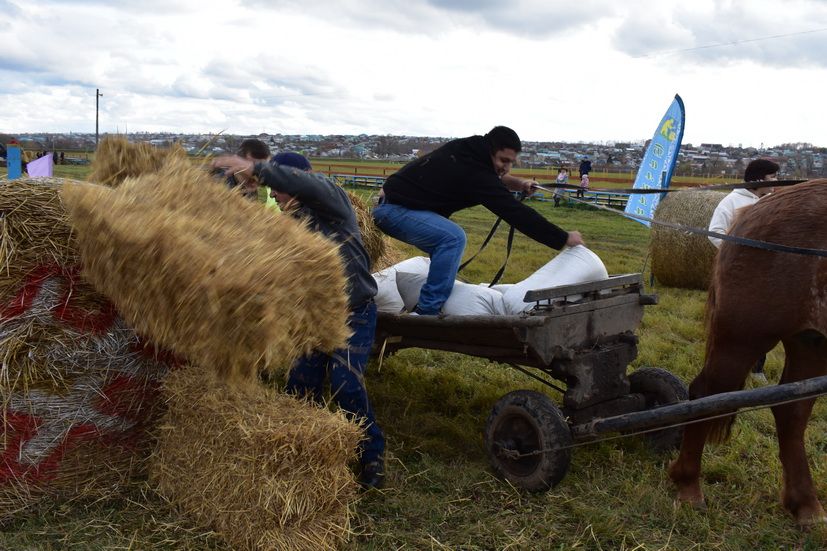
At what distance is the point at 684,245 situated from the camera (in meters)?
10.2

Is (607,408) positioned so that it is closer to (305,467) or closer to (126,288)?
(305,467)

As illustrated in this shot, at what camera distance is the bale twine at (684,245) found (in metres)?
10.1

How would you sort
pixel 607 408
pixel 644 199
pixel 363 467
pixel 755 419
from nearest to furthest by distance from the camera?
pixel 363 467
pixel 607 408
pixel 755 419
pixel 644 199

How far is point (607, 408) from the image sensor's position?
14.6ft

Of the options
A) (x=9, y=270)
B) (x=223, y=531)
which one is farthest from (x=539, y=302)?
(x=9, y=270)

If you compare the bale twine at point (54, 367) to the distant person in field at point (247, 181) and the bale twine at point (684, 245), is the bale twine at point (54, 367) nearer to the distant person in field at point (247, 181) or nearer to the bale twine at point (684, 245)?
the distant person in field at point (247, 181)

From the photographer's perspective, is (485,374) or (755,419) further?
(485,374)

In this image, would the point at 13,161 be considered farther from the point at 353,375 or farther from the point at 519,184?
the point at 519,184

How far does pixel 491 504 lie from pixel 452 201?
191cm

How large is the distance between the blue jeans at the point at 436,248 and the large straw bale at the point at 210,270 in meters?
1.33

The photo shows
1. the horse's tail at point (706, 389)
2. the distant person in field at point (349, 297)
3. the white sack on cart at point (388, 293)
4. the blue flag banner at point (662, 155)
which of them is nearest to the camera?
the distant person in field at point (349, 297)

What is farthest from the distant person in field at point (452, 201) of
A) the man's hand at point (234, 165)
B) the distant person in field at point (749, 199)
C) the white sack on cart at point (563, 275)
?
the distant person in field at point (749, 199)

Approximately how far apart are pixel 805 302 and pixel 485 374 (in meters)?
3.02

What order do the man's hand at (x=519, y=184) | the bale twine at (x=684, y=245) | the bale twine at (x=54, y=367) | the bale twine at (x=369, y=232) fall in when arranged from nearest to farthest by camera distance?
the bale twine at (x=54, y=367), the man's hand at (x=519, y=184), the bale twine at (x=369, y=232), the bale twine at (x=684, y=245)
